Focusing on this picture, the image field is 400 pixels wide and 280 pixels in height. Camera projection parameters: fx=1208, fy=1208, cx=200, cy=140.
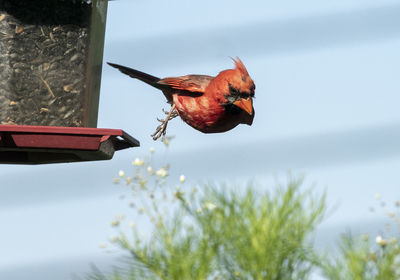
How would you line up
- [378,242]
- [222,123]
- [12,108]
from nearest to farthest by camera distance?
1. [378,242]
2. [12,108]
3. [222,123]

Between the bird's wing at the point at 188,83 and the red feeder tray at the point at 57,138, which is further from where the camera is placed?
the bird's wing at the point at 188,83

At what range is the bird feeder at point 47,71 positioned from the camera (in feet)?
19.6

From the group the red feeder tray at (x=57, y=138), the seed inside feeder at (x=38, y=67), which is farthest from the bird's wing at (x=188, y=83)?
the red feeder tray at (x=57, y=138)

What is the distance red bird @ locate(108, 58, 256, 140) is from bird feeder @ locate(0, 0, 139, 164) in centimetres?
35

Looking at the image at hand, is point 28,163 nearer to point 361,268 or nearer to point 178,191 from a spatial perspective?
point 178,191

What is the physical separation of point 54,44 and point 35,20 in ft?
0.51

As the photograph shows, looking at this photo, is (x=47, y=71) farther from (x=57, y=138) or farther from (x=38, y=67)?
(x=57, y=138)

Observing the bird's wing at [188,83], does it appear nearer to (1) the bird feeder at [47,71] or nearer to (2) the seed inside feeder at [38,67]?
(1) the bird feeder at [47,71]

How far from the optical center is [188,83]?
6.54 m

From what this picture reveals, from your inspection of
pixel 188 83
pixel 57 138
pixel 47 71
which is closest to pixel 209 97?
pixel 188 83

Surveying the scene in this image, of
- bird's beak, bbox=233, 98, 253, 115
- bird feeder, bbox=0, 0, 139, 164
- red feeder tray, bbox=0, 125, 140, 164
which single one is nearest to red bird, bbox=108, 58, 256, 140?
bird's beak, bbox=233, 98, 253, 115

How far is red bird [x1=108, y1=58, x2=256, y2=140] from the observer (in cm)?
617

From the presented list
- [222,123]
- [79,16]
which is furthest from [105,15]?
[222,123]

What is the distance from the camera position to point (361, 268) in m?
5.51
